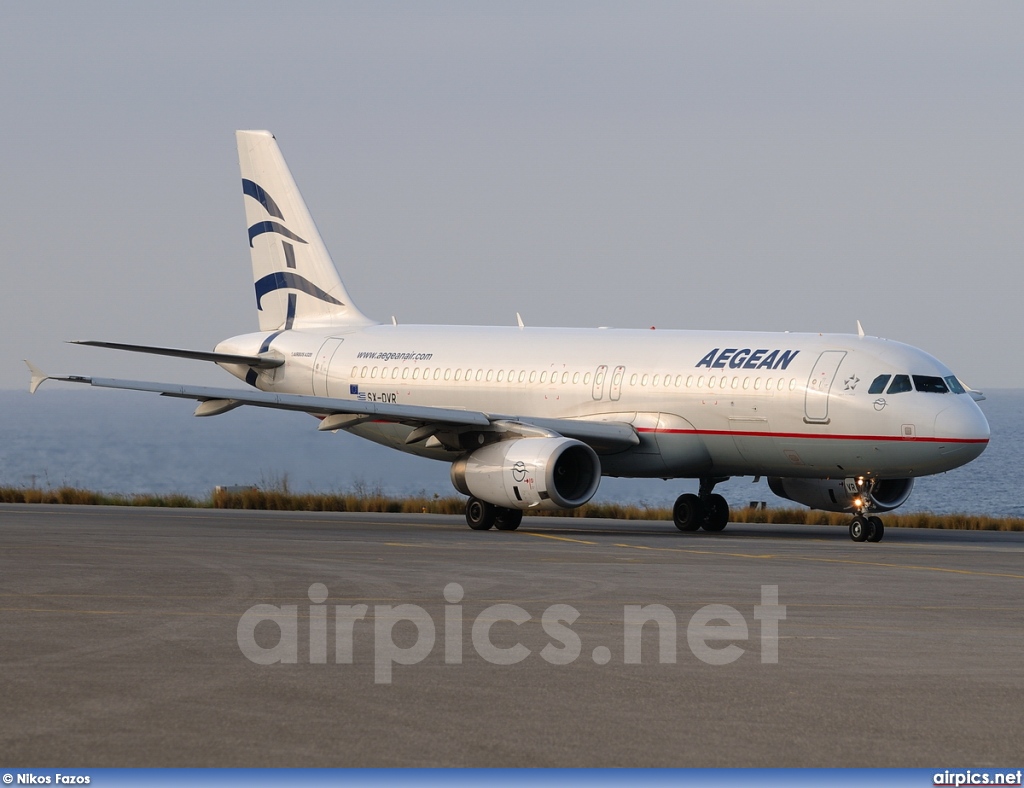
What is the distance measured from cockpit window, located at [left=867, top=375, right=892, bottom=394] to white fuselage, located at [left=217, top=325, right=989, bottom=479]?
7 cm

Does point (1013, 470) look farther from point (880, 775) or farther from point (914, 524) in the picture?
point (880, 775)

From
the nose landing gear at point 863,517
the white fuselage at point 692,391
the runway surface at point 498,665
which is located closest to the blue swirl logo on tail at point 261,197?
the white fuselage at point 692,391

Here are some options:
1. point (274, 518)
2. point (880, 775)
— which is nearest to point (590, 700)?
point (880, 775)

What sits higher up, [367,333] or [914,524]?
[367,333]

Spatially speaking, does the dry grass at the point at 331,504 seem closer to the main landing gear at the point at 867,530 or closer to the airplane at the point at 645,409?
the airplane at the point at 645,409

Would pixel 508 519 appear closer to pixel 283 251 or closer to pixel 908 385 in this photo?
pixel 908 385

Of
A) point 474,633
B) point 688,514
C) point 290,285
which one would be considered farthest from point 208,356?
point 474,633

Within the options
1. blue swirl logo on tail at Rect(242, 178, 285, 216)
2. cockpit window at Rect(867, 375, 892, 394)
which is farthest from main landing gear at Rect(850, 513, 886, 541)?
blue swirl logo on tail at Rect(242, 178, 285, 216)

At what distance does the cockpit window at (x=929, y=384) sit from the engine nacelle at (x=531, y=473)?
5770mm

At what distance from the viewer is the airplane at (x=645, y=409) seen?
27.3m

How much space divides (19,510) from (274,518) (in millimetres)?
5484

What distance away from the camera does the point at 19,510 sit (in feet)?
109

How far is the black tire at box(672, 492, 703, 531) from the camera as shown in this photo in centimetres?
3136

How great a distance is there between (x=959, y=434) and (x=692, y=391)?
518 cm
